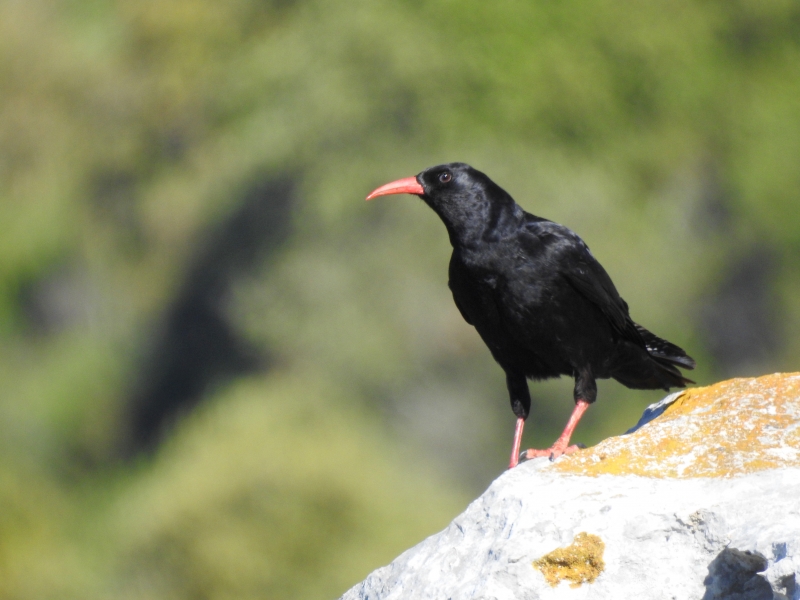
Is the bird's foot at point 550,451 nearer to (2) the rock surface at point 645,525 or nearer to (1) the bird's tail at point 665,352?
(2) the rock surface at point 645,525

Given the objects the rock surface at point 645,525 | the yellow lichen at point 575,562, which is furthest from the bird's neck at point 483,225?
the yellow lichen at point 575,562

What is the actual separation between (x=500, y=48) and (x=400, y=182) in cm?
623

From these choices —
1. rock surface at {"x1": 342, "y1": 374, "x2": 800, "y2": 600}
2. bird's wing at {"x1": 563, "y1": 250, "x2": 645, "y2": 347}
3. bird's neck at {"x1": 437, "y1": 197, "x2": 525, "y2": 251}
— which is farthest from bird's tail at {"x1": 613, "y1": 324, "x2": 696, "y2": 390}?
rock surface at {"x1": 342, "y1": 374, "x2": 800, "y2": 600}

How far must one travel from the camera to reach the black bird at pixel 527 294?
489 centimetres

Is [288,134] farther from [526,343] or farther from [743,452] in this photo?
[743,452]

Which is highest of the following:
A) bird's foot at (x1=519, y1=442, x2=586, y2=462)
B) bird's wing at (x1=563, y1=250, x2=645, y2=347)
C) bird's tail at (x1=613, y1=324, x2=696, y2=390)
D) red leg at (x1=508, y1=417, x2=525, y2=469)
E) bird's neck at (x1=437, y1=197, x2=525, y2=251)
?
bird's neck at (x1=437, y1=197, x2=525, y2=251)

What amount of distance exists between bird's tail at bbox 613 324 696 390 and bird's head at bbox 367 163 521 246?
1170 millimetres

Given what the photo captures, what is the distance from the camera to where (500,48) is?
36.8 ft

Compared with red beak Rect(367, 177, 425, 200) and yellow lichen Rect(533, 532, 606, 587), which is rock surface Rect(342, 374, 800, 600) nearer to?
yellow lichen Rect(533, 532, 606, 587)

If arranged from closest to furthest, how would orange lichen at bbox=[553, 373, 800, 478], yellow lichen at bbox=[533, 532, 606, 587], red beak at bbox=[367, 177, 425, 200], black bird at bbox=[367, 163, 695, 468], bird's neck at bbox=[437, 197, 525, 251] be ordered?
yellow lichen at bbox=[533, 532, 606, 587] → orange lichen at bbox=[553, 373, 800, 478] → black bird at bbox=[367, 163, 695, 468] → bird's neck at bbox=[437, 197, 525, 251] → red beak at bbox=[367, 177, 425, 200]

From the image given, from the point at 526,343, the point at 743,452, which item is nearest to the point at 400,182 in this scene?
the point at 526,343

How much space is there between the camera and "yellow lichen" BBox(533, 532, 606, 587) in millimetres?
2822

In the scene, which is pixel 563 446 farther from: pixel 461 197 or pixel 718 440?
pixel 461 197

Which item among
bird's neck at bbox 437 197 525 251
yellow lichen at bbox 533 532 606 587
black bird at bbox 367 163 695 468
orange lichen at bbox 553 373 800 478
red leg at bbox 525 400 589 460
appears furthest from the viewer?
bird's neck at bbox 437 197 525 251
